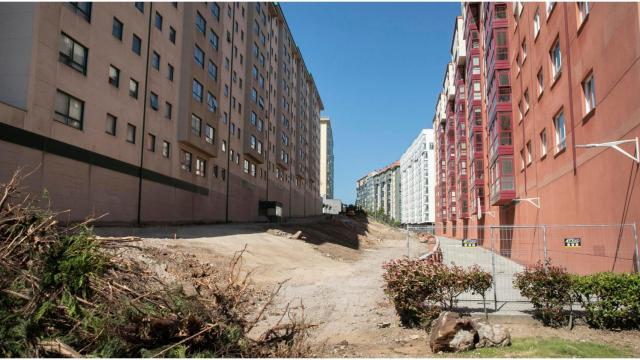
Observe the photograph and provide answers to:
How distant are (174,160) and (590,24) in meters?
25.4

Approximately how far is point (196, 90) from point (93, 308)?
98.6 ft

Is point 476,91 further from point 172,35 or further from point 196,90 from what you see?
point 172,35

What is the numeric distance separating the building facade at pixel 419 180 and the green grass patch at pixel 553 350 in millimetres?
106783

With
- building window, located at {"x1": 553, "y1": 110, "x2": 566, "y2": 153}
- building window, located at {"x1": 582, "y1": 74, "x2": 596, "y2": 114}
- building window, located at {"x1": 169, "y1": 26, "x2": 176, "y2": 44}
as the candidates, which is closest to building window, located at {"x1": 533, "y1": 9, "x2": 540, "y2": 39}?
building window, located at {"x1": 553, "y1": 110, "x2": 566, "y2": 153}

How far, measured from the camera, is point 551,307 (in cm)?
947

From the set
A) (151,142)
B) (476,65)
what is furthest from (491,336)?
(476,65)

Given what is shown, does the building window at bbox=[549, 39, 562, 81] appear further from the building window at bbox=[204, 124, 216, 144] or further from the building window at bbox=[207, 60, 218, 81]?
the building window at bbox=[207, 60, 218, 81]

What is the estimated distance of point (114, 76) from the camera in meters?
23.9

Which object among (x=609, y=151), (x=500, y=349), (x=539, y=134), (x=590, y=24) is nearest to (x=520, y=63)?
(x=539, y=134)

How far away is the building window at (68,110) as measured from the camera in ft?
63.5

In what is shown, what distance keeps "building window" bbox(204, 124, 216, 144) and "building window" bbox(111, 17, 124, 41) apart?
38.1 ft

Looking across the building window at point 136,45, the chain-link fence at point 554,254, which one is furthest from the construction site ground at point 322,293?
the building window at point 136,45

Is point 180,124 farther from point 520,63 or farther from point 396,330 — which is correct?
point 396,330

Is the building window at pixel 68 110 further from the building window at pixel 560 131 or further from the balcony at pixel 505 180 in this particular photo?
the balcony at pixel 505 180
